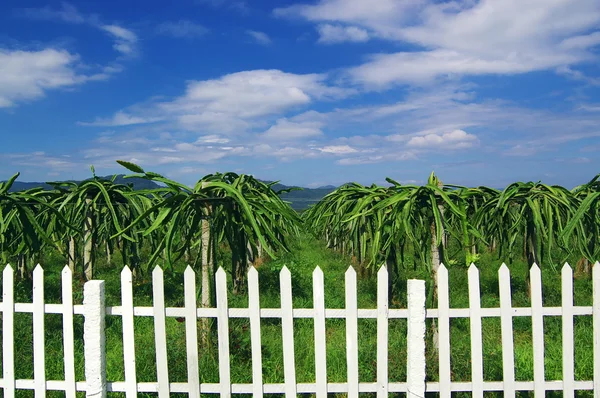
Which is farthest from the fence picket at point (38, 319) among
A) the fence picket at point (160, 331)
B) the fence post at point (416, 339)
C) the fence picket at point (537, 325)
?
the fence picket at point (537, 325)

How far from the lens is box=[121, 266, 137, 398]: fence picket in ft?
12.8

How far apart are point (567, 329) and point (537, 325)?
35 cm

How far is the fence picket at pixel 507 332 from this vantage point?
3.94m

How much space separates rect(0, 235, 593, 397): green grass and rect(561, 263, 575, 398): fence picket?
1.91ft

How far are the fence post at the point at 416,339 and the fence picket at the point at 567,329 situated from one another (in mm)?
1385

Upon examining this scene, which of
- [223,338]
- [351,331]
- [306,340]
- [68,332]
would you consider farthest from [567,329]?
[68,332]

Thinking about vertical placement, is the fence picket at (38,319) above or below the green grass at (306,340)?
above

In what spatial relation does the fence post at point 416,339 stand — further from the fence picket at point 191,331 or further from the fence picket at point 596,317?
the fence picket at point 191,331

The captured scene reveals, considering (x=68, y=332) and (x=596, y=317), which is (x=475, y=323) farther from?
(x=68, y=332)

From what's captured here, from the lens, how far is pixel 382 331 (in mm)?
3879

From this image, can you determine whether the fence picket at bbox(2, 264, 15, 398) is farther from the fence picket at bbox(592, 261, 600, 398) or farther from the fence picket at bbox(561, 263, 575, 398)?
the fence picket at bbox(592, 261, 600, 398)

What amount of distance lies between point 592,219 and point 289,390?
4.04 meters

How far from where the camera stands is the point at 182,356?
15.1 feet

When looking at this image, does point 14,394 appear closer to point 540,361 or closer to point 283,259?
point 540,361
